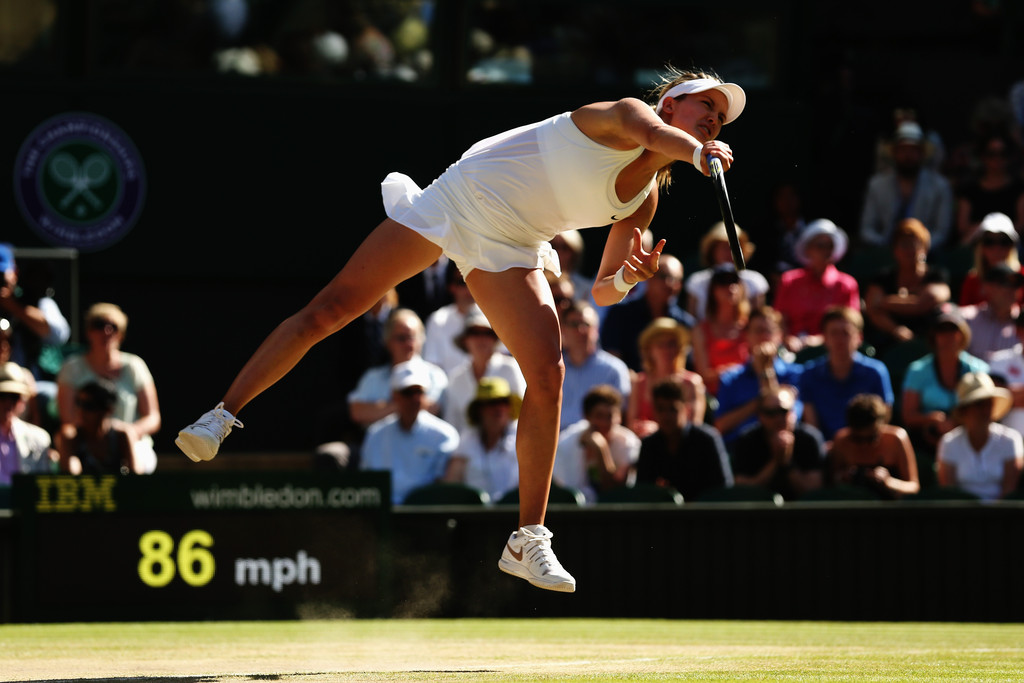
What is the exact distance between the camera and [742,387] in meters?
9.45

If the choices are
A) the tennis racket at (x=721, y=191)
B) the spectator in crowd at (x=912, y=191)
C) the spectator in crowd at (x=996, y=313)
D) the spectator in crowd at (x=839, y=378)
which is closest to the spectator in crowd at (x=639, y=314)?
the spectator in crowd at (x=839, y=378)

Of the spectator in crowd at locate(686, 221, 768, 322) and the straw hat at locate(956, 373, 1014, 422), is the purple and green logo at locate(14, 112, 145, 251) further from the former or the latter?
the straw hat at locate(956, 373, 1014, 422)

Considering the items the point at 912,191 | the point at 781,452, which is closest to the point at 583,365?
the point at 781,452

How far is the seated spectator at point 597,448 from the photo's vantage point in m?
8.70

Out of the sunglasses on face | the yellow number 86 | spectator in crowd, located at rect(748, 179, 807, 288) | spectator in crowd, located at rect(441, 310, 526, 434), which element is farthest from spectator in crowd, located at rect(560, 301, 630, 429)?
the sunglasses on face

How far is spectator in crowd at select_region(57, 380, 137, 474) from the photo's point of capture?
8.41 m

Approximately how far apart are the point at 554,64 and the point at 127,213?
3.50 m

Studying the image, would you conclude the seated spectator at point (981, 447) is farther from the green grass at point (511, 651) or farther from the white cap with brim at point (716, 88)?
the white cap with brim at point (716, 88)

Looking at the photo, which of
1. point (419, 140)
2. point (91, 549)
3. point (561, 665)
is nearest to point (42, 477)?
point (91, 549)

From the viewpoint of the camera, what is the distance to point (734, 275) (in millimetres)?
9734

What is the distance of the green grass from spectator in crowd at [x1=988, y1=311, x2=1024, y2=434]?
1788 millimetres

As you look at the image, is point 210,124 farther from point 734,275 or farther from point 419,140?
point 734,275

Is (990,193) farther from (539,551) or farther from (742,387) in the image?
(539,551)

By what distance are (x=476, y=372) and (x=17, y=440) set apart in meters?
2.65
